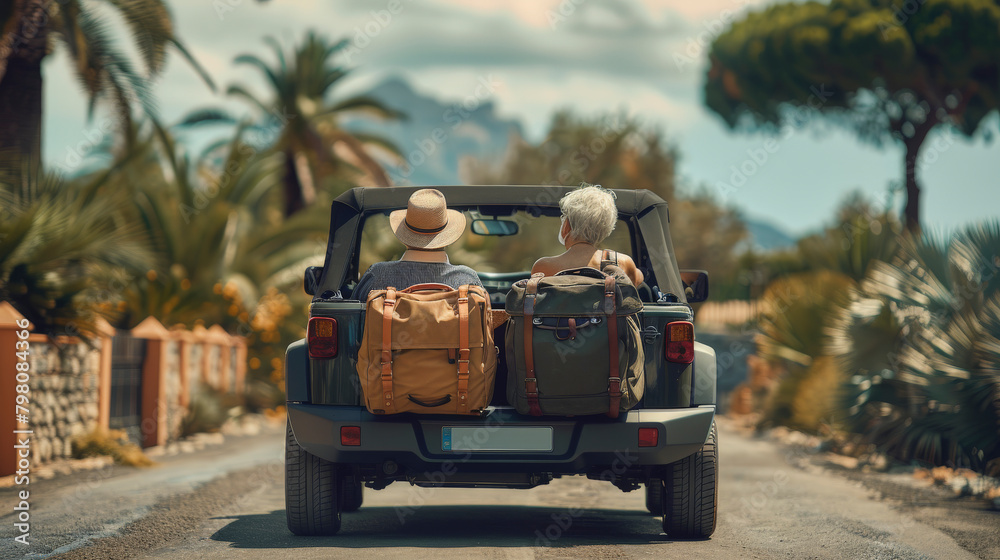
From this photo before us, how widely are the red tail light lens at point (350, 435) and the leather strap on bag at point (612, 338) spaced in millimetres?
1268

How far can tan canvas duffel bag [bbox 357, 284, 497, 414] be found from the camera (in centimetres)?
538

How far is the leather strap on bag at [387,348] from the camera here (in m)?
5.37

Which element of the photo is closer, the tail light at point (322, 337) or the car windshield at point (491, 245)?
the tail light at point (322, 337)

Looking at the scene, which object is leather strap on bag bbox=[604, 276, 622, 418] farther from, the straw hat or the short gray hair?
the straw hat

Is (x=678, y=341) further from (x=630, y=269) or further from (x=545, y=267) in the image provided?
(x=545, y=267)

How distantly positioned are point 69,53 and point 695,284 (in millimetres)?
11715

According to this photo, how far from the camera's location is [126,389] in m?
13.5

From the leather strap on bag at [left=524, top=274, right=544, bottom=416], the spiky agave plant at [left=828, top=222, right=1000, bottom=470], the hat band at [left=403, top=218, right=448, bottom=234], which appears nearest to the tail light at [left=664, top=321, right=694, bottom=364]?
the leather strap on bag at [left=524, top=274, right=544, bottom=416]

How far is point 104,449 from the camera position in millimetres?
11633

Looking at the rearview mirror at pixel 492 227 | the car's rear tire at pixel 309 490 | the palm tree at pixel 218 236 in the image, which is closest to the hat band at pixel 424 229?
the rearview mirror at pixel 492 227

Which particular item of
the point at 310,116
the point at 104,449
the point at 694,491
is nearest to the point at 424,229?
the point at 694,491

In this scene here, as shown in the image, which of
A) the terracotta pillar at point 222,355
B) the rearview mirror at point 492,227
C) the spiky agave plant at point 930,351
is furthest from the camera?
the terracotta pillar at point 222,355

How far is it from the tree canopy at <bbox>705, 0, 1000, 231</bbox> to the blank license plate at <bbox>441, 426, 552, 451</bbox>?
25244 mm

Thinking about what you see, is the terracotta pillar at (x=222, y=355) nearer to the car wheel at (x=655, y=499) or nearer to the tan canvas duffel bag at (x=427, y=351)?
the car wheel at (x=655, y=499)
